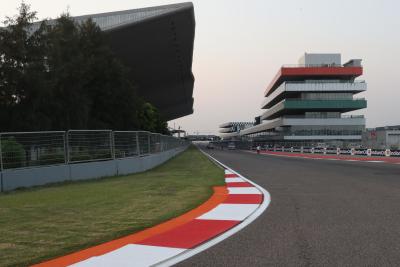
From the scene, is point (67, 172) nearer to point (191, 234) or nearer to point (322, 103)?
point (191, 234)

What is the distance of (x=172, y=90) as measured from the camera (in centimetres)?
10062

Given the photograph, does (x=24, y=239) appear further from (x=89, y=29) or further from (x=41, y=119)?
(x=89, y=29)

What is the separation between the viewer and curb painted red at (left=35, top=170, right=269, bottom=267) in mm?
4684

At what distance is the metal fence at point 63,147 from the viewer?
39.8 feet

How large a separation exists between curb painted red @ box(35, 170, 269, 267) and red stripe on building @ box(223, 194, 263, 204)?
5.6 inches

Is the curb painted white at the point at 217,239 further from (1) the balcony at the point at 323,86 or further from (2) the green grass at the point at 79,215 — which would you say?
(1) the balcony at the point at 323,86

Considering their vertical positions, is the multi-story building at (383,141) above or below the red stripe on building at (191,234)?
above

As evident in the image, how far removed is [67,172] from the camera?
45.9ft

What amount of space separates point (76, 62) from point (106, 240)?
84.1 ft

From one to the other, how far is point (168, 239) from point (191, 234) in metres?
0.40

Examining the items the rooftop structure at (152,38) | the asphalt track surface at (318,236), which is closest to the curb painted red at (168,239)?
the asphalt track surface at (318,236)

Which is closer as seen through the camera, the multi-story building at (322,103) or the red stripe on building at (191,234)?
the red stripe on building at (191,234)

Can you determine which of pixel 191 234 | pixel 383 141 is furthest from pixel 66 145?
pixel 383 141

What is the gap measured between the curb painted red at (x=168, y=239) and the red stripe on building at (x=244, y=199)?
0.14 meters
